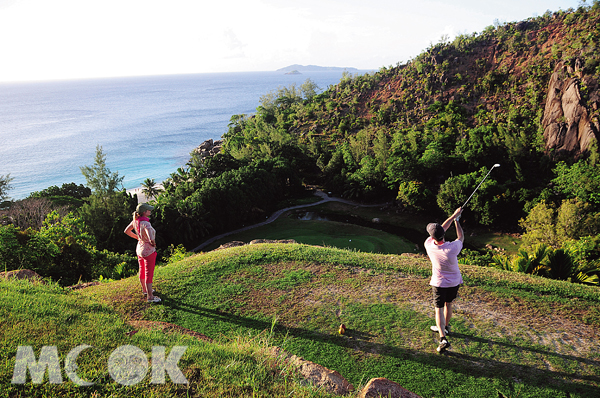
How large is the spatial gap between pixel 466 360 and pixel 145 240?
750 cm

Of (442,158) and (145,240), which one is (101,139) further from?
(145,240)

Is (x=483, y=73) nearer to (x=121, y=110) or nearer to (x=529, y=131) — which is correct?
(x=529, y=131)

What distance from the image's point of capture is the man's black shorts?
6.77 metres

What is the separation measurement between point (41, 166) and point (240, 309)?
312 feet

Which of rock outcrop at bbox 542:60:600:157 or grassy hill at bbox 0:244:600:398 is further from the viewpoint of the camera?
rock outcrop at bbox 542:60:600:157

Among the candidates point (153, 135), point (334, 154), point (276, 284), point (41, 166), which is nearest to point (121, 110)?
point (153, 135)

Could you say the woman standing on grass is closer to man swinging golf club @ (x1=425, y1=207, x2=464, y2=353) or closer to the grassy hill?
the grassy hill

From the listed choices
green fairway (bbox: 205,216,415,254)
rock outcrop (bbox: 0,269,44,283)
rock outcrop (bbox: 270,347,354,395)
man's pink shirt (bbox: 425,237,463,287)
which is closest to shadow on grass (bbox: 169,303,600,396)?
rock outcrop (bbox: 270,347,354,395)

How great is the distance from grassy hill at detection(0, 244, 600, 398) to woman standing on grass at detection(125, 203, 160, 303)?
0.62 m

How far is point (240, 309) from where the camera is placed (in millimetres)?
8539

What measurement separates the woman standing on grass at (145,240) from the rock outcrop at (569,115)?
5196cm

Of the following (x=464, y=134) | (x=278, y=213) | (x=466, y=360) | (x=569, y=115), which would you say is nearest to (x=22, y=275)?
(x=466, y=360)

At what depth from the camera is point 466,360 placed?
265 inches

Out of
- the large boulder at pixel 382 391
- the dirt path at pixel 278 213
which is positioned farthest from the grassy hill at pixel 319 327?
the dirt path at pixel 278 213
